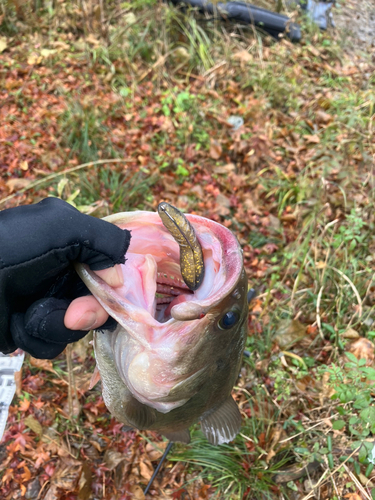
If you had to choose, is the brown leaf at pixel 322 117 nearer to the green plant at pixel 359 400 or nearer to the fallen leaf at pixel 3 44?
the green plant at pixel 359 400

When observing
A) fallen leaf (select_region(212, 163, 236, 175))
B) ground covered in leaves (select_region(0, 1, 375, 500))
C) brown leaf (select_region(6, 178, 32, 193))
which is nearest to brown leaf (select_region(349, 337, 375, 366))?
ground covered in leaves (select_region(0, 1, 375, 500))

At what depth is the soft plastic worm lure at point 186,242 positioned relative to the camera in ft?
4.69

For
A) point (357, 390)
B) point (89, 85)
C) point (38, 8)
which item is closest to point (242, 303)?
point (357, 390)

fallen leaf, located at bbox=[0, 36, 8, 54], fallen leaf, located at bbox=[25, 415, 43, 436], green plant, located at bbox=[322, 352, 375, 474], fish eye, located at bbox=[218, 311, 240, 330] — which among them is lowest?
fallen leaf, located at bbox=[25, 415, 43, 436]

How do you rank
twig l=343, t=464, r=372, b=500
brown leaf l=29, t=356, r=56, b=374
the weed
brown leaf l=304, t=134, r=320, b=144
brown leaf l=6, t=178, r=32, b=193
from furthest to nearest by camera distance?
brown leaf l=304, t=134, r=320, b=144
the weed
brown leaf l=6, t=178, r=32, b=193
brown leaf l=29, t=356, r=56, b=374
twig l=343, t=464, r=372, b=500

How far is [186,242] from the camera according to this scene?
1483mm

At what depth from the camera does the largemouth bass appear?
4.90 ft

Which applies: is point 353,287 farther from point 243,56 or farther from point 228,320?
point 243,56

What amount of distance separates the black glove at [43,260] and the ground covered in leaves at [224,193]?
1.59 meters

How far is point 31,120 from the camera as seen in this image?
17.1 feet

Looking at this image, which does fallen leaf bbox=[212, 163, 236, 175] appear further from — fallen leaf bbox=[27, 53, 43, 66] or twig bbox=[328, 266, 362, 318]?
fallen leaf bbox=[27, 53, 43, 66]

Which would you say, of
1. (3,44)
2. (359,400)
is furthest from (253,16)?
(359,400)

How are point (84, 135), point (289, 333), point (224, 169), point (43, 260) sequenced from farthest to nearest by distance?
point (224, 169), point (84, 135), point (289, 333), point (43, 260)

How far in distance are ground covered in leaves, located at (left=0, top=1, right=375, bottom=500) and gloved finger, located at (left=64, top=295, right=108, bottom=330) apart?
1.54 m
